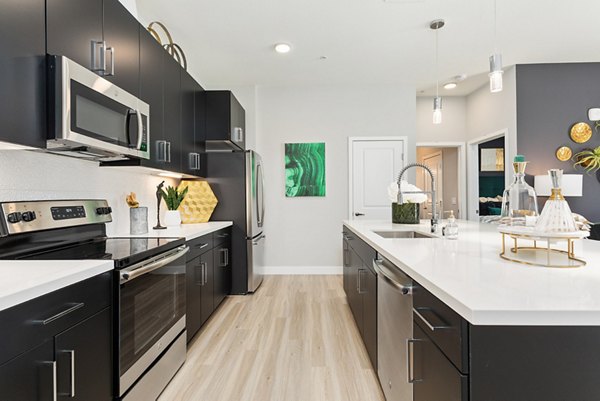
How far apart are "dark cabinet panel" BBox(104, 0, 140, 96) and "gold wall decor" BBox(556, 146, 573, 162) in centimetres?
477

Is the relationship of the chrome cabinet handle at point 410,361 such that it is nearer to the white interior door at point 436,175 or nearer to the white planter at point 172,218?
the white planter at point 172,218

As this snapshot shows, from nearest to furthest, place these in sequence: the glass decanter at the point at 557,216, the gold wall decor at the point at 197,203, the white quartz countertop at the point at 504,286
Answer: the white quartz countertop at the point at 504,286 → the glass decanter at the point at 557,216 → the gold wall decor at the point at 197,203

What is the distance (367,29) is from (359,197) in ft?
7.59

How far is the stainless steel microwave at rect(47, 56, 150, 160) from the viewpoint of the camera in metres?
1.36

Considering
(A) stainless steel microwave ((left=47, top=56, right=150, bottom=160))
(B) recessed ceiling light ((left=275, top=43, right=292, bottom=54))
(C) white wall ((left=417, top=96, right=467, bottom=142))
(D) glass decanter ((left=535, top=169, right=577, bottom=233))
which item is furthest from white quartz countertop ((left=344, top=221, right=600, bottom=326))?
(C) white wall ((left=417, top=96, right=467, bottom=142))

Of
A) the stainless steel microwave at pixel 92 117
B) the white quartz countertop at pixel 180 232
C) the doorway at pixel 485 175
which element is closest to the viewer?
the stainless steel microwave at pixel 92 117

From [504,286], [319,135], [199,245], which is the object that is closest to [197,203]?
[199,245]

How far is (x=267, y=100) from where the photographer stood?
15.6 feet

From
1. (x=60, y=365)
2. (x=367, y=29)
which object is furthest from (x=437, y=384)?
(x=367, y=29)

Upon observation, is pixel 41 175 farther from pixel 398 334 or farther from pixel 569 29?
pixel 569 29

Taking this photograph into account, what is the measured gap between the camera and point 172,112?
265cm

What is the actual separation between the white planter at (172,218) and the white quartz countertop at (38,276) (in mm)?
1613

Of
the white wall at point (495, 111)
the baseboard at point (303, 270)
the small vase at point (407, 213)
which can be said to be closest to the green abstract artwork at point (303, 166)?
the baseboard at point (303, 270)

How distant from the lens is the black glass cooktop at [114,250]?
1.44 meters
